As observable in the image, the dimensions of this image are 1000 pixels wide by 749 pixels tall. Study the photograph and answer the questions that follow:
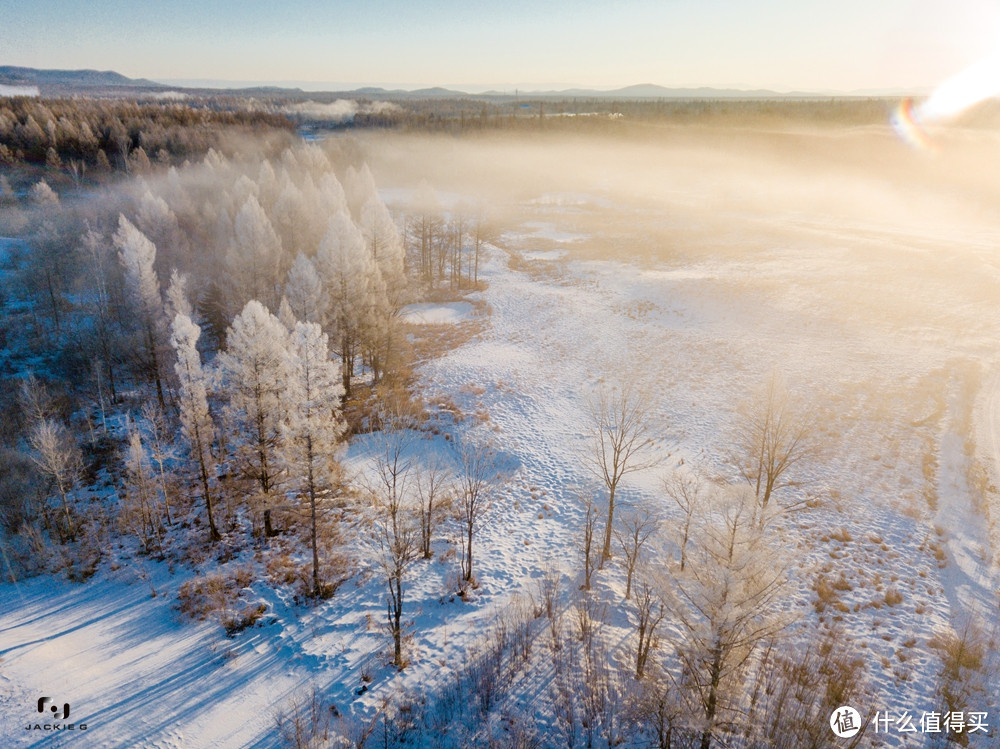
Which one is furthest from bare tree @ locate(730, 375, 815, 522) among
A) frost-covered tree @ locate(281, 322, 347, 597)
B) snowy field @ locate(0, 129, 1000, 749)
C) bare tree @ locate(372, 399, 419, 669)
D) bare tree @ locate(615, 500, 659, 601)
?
frost-covered tree @ locate(281, 322, 347, 597)

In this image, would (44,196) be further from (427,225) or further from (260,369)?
(260,369)

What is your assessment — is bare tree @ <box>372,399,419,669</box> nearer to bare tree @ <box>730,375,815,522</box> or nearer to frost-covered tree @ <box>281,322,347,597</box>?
frost-covered tree @ <box>281,322,347,597</box>

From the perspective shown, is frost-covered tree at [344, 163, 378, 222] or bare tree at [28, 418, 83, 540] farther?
frost-covered tree at [344, 163, 378, 222]

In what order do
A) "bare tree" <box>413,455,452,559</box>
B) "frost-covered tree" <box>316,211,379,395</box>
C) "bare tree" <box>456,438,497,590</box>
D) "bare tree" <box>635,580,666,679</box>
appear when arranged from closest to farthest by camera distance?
"bare tree" <box>635,580,666,679</box>, "bare tree" <box>413,455,452,559</box>, "bare tree" <box>456,438,497,590</box>, "frost-covered tree" <box>316,211,379,395</box>

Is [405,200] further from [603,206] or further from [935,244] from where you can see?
[935,244]

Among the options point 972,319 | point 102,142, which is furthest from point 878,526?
point 102,142

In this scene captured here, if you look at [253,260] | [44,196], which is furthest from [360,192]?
[44,196]

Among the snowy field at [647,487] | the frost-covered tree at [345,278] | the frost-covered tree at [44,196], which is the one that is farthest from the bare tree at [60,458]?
the frost-covered tree at [44,196]
